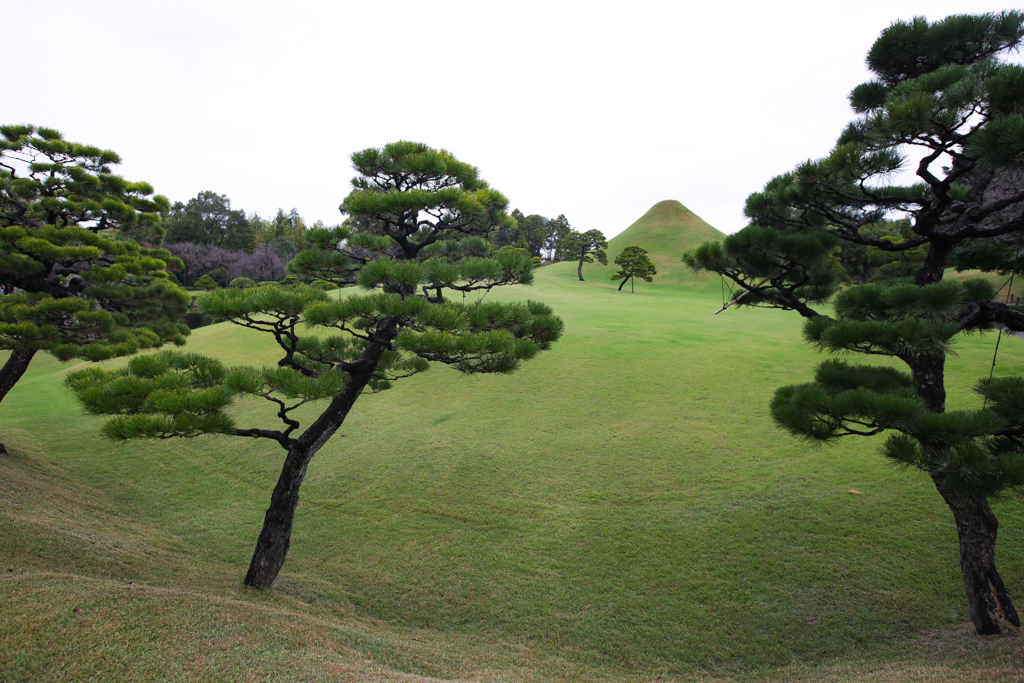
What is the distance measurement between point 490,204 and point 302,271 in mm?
2128

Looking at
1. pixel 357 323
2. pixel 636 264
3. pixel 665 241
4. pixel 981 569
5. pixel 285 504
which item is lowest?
pixel 285 504

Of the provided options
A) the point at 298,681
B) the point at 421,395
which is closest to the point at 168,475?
the point at 421,395

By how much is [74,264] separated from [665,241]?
128ft

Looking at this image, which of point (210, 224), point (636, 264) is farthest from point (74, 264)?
point (210, 224)

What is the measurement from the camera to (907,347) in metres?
3.12

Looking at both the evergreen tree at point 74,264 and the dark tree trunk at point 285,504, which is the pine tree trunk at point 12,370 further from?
the dark tree trunk at point 285,504

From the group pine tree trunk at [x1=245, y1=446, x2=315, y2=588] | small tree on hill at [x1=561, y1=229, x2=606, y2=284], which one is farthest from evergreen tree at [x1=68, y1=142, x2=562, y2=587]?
small tree on hill at [x1=561, y1=229, x2=606, y2=284]

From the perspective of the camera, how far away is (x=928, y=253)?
363 cm

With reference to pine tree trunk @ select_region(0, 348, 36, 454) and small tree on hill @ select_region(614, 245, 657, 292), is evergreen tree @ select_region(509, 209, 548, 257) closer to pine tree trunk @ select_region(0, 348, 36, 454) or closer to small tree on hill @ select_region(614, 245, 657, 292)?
small tree on hill @ select_region(614, 245, 657, 292)

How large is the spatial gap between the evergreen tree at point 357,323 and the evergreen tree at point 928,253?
2372 mm

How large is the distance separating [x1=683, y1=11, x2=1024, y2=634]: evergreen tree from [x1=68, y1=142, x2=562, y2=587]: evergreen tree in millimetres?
2372

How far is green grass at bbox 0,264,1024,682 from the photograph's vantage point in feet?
9.94

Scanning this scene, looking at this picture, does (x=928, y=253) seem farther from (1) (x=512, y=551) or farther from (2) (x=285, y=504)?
(2) (x=285, y=504)

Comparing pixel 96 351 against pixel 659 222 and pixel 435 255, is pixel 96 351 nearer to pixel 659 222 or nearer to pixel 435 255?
pixel 435 255
